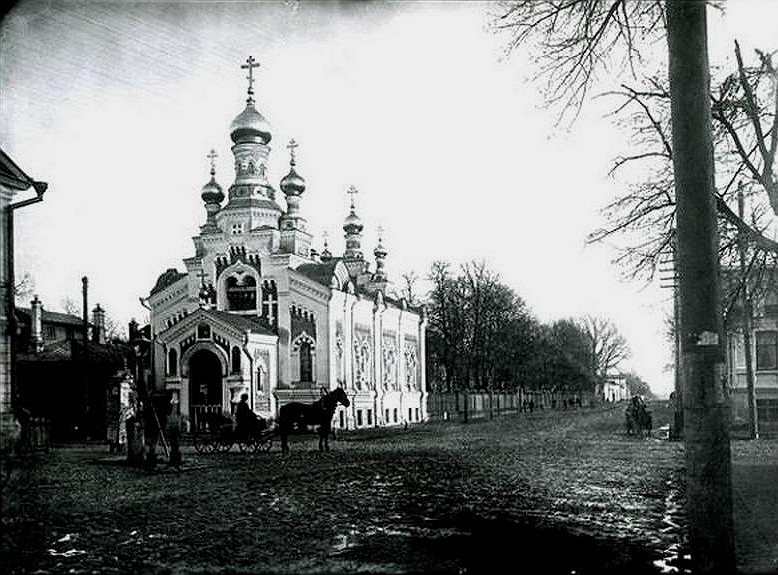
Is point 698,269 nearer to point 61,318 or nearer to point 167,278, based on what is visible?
point 167,278

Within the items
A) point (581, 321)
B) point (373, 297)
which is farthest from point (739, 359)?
point (581, 321)

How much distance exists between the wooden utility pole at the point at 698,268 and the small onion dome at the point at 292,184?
1419 inches

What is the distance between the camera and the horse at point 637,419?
29094 mm

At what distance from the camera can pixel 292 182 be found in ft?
138

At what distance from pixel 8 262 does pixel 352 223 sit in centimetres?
4300

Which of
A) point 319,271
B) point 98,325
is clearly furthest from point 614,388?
point 98,325

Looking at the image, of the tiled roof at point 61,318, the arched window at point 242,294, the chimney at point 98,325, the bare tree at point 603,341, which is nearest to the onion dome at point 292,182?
the arched window at point 242,294

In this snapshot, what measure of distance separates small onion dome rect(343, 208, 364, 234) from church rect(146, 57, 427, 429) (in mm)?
8485

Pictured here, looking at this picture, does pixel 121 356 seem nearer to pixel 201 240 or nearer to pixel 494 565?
pixel 201 240

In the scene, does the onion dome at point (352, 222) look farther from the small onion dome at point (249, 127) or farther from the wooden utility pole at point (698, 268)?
the wooden utility pole at point (698, 268)

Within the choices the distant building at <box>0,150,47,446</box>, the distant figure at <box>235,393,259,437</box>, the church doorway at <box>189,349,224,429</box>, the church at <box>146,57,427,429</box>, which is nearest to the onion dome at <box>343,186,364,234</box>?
the church at <box>146,57,427,429</box>

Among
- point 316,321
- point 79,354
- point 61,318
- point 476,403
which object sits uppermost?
point 61,318

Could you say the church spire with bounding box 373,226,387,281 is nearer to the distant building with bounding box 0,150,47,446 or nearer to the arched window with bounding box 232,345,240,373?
the arched window with bounding box 232,345,240,373

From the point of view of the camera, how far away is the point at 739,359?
3416 centimetres
